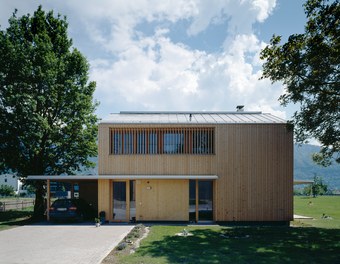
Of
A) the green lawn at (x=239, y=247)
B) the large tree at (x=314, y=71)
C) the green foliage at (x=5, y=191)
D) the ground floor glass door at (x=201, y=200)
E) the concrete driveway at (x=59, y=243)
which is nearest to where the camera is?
the green lawn at (x=239, y=247)

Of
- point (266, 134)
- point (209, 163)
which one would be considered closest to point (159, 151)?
point (209, 163)

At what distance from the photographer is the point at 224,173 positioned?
17.1m

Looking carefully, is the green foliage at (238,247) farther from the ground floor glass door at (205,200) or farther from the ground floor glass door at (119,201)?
the ground floor glass door at (119,201)

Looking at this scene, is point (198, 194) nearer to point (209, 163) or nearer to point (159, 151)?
point (209, 163)

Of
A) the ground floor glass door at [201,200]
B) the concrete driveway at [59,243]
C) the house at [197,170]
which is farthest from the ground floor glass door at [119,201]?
the ground floor glass door at [201,200]

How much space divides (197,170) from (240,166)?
7.92ft

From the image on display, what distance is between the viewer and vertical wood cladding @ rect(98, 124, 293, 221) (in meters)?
17.0

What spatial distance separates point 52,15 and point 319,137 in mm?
19357

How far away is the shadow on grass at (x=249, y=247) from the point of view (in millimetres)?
8844

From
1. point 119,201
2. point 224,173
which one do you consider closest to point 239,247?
point 224,173

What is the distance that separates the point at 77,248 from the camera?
10375 mm

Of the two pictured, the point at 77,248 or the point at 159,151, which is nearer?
the point at 77,248

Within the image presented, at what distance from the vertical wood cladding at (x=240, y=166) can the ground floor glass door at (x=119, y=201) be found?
64cm

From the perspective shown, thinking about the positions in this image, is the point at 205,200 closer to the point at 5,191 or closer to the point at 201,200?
the point at 201,200
